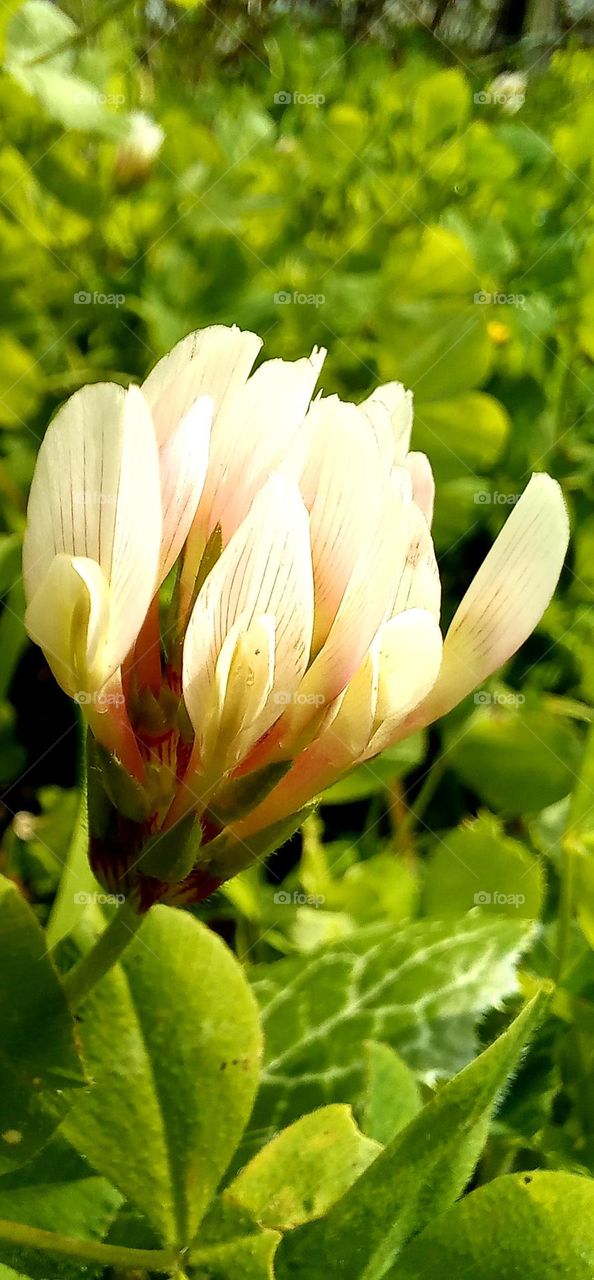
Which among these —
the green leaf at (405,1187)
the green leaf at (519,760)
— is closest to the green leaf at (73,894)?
the green leaf at (405,1187)

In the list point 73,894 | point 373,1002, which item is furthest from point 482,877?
point 73,894

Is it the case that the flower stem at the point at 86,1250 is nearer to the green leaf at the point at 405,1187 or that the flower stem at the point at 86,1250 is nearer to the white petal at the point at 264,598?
the green leaf at the point at 405,1187

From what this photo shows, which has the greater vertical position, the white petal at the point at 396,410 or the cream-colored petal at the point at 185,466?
the white petal at the point at 396,410

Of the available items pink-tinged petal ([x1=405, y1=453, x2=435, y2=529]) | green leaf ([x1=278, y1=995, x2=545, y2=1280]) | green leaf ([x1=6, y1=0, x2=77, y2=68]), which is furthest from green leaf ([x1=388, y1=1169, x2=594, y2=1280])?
green leaf ([x1=6, y1=0, x2=77, y2=68])

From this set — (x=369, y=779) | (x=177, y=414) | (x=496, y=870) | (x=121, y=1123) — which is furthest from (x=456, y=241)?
(x=121, y=1123)

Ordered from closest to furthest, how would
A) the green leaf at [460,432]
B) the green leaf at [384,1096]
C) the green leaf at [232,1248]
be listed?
the green leaf at [232,1248] → the green leaf at [384,1096] → the green leaf at [460,432]
